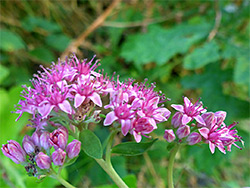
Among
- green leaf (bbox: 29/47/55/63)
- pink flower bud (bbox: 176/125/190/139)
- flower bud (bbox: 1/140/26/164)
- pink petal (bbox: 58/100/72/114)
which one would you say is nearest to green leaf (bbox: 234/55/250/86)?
pink flower bud (bbox: 176/125/190/139)

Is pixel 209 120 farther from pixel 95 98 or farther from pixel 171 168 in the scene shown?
pixel 95 98

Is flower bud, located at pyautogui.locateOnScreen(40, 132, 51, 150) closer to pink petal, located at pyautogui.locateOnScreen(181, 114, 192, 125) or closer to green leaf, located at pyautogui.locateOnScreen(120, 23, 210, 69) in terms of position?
pink petal, located at pyautogui.locateOnScreen(181, 114, 192, 125)

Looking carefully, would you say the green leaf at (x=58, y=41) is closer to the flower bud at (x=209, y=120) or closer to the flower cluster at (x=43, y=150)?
the flower cluster at (x=43, y=150)

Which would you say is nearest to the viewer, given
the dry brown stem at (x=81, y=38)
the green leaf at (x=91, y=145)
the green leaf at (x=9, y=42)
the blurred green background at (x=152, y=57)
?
the green leaf at (x=91, y=145)

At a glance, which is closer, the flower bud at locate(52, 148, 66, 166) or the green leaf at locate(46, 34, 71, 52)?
the flower bud at locate(52, 148, 66, 166)

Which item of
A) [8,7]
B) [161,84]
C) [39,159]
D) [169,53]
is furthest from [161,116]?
→ [8,7]

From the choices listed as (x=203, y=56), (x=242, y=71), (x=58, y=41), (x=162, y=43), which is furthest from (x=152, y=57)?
(x=58, y=41)

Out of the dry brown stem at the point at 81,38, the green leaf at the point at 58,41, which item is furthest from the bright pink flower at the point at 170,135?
the green leaf at the point at 58,41
